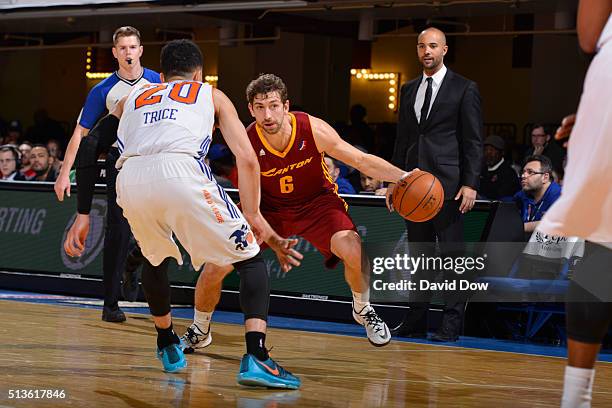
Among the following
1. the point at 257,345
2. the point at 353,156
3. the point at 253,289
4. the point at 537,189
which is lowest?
the point at 257,345

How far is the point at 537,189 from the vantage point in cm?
834

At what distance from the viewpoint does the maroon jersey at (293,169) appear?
6.33 m

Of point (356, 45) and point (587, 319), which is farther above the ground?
point (356, 45)

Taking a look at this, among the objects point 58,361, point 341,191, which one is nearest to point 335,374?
point 58,361

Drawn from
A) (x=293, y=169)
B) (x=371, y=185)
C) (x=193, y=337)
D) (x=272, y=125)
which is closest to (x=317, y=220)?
(x=293, y=169)

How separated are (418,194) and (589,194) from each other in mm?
3041

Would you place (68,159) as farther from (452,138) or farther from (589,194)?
(589,194)

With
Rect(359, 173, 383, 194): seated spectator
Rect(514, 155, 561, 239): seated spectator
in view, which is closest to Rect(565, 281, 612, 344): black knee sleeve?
Rect(514, 155, 561, 239): seated spectator

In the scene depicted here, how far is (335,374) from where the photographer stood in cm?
579

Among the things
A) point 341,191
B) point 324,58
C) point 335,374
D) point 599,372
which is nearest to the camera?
point 335,374

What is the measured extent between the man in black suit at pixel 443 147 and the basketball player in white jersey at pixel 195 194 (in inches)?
108

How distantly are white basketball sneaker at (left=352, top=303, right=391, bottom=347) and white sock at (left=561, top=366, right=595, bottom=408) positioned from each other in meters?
2.93

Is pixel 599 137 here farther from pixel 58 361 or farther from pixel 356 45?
pixel 356 45

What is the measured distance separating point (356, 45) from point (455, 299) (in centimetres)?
1443
